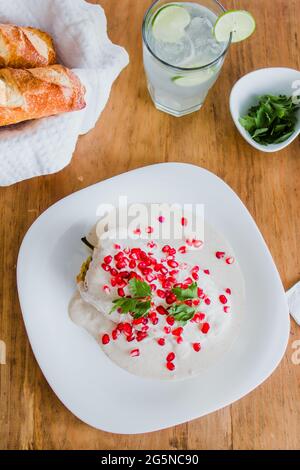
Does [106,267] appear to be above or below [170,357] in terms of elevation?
above

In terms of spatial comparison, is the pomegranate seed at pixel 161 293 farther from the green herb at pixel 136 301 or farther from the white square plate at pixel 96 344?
the white square plate at pixel 96 344

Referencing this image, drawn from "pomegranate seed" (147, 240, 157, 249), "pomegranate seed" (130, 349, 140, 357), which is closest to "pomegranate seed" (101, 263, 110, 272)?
"pomegranate seed" (147, 240, 157, 249)

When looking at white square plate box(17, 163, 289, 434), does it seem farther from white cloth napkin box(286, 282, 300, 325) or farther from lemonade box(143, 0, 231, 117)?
lemonade box(143, 0, 231, 117)

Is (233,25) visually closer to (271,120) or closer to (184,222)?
(271,120)

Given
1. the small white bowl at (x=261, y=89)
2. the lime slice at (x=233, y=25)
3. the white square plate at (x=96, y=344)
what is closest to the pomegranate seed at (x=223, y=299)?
the white square plate at (x=96, y=344)

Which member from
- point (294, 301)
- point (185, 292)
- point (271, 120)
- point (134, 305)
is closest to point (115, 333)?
point (134, 305)
